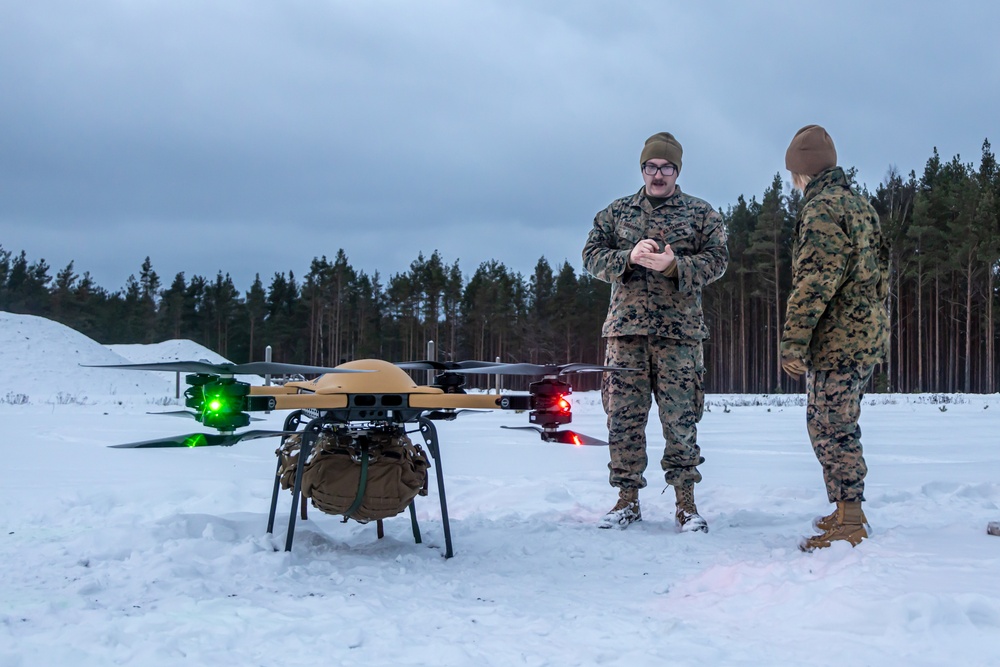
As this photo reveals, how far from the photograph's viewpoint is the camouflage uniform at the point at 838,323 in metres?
3.59

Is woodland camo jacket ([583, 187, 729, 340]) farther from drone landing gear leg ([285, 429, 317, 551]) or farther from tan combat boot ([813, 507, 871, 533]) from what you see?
drone landing gear leg ([285, 429, 317, 551])

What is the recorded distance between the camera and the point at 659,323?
439cm

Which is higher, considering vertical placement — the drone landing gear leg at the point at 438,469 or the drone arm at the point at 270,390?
the drone arm at the point at 270,390

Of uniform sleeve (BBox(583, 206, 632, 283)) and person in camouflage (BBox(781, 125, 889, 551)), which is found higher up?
uniform sleeve (BBox(583, 206, 632, 283))

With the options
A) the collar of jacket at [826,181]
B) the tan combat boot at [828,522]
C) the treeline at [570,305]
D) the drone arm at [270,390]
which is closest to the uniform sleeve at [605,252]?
the collar of jacket at [826,181]

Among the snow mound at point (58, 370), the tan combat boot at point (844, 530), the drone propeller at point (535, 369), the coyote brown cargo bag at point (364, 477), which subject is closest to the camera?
the drone propeller at point (535, 369)

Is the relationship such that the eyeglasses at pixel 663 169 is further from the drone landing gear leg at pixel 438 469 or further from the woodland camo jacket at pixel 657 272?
the drone landing gear leg at pixel 438 469

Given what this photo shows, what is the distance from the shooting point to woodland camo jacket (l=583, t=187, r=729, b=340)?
438 centimetres

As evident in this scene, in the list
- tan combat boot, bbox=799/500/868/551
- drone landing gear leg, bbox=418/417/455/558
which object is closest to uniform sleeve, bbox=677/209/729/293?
tan combat boot, bbox=799/500/868/551

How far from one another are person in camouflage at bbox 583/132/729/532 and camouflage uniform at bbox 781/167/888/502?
0.76 m

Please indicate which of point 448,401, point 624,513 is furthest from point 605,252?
point 448,401

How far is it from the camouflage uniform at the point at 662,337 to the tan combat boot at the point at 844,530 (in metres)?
0.90

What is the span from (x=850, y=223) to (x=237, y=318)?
219 ft

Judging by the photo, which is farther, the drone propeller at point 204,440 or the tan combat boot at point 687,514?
the tan combat boot at point 687,514
